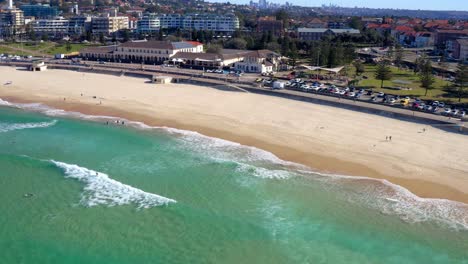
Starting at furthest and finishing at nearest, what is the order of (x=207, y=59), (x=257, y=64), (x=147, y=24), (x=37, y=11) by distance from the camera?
(x=37, y=11) < (x=147, y=24) < (x=207, y=59) < (x=257, y=64)

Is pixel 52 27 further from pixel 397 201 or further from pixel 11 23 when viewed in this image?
pixel 397 201

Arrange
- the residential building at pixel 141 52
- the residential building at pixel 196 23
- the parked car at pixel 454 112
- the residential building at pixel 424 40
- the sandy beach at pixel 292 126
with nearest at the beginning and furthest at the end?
the sandy beach at pixel 292 126
the parked car at pixel 454 112
the residential building at pixel 141 52
the residential building at pixel 424 40
the residential building at pixel 196 23

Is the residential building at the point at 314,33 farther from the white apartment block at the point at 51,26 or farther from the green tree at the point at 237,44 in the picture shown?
the white apartment block at the point at 51,26

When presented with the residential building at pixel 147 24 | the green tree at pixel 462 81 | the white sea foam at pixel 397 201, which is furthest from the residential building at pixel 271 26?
the white sea foam at pixel 397 201

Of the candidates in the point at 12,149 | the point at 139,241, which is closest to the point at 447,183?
the point at 139,241

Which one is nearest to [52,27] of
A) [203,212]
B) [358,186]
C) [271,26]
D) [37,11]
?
[37,11]

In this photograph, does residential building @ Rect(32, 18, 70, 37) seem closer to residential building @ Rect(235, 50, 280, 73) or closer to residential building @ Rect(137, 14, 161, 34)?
residential building @ Rect(137, 14, 161, 34)
